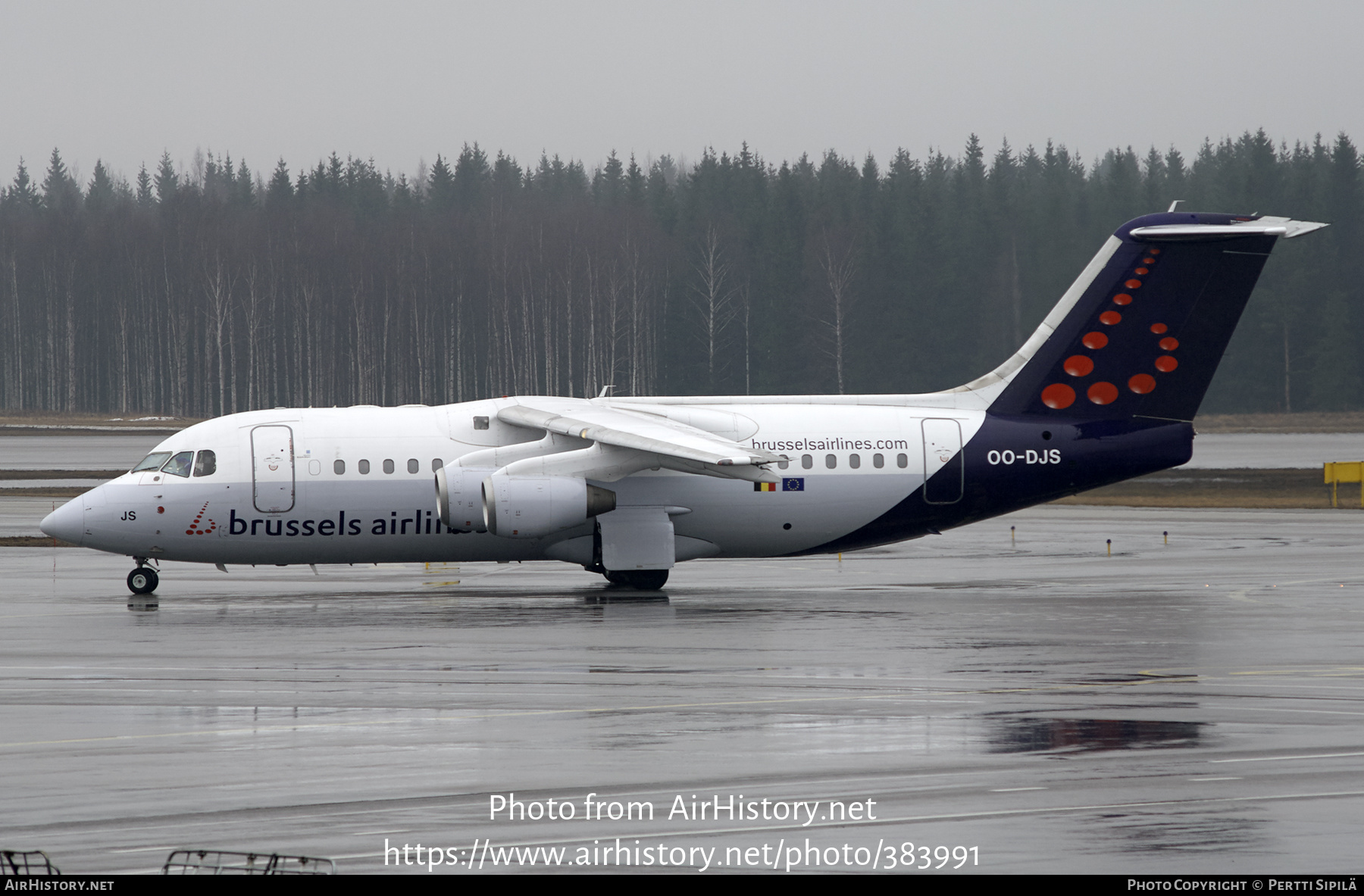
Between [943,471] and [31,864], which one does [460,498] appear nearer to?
[943,471]

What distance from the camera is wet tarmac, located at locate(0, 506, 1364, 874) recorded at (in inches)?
397

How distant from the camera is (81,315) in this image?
121188 millimetres

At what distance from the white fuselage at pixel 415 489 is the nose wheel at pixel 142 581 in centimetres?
36

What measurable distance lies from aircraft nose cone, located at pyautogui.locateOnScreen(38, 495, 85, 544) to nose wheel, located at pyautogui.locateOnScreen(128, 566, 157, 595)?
112 centimetres

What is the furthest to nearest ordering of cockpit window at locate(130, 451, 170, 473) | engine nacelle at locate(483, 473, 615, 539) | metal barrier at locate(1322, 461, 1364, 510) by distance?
metal barrier at locate(1322, 461, 1364, 510) < cockpit window at locate(130, 451, 170, 473) < engine nacelle at locate(483, 473, 615, 539)

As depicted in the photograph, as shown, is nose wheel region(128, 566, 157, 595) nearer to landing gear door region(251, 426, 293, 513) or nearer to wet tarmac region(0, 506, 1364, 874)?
wet tarmac region(0, 506, 1364, 874)

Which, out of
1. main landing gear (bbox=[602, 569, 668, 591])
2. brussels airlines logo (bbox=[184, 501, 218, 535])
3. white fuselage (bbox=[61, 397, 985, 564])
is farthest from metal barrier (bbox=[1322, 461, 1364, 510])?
brussels airlines logo (bbox=[184, 501, 218, 535])

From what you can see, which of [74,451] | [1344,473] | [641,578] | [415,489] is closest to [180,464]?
[415,489]

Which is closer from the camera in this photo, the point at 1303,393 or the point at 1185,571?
the point at 1185,571

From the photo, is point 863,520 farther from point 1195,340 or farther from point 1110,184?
point 1110,184

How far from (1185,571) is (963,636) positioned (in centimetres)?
1001

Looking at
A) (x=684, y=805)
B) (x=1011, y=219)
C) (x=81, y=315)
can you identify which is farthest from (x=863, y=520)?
(x=81, y=315)

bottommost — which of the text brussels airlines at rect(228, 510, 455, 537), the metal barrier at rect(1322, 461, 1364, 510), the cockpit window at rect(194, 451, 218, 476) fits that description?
the metal barrier at rect(1322, 461, 1364, 510)

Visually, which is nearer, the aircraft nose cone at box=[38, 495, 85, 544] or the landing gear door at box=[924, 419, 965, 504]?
the aircraft nose cone at box=[38, 495, 85, 544]
